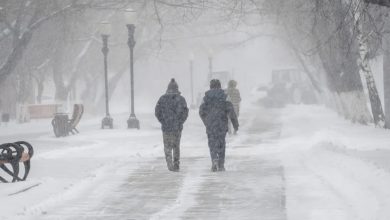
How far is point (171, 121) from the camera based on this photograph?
14.8m

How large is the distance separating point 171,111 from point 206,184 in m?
2.59

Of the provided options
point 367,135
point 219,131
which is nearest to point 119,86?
point 367,135

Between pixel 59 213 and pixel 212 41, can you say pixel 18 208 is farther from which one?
pixel 212 41

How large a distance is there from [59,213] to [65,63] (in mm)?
37673

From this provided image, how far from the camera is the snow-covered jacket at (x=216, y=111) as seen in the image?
1453 cm

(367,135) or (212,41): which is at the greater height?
(212,41)

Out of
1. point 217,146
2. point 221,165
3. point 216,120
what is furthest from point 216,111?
point 221,165

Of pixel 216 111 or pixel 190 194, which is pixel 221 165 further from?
pixel 190 194

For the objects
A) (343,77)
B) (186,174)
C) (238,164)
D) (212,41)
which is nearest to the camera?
(186,174)

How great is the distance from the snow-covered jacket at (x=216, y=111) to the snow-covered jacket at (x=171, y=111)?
0.44 metres

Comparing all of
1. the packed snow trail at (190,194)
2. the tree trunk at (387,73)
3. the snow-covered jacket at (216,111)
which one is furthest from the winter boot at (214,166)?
the tree trunk at (387,73)

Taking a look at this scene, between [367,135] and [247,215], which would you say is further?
[367,135]

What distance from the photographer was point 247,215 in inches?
378

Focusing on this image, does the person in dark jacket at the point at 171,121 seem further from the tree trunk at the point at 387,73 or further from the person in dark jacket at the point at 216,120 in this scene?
the tree trunk at the point at 387,73
